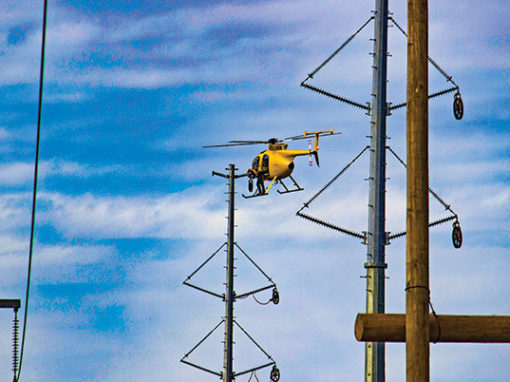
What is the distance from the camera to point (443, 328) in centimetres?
851

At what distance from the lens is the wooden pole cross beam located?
851cm

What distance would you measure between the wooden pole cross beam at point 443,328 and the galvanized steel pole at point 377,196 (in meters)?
7.54

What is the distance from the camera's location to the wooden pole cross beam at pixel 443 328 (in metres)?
8.51

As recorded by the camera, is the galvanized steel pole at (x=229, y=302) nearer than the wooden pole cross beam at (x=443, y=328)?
No

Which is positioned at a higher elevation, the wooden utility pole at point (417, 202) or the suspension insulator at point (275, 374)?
the suspension insulator at point (275, 374)

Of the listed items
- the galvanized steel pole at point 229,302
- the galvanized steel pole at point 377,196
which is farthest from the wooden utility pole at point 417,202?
the galvanized steel pole at point 229,302

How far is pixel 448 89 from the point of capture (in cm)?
1816

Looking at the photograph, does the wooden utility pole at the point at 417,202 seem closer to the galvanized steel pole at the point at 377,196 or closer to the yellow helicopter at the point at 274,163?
the galvanized steel pole at the point at 377,196

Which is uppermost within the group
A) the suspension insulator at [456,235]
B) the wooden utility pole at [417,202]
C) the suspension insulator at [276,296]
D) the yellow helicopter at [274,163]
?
the yellow helicopter at [274,163]

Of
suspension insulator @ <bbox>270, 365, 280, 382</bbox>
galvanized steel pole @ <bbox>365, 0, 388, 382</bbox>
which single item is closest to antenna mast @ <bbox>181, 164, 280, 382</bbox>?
suspension insulator @ <bbox>270, 365, 280, 382</bbox>

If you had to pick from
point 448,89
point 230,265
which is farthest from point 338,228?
point 230,265

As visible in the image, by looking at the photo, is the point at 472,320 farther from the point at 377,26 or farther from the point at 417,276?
the point at 377,26

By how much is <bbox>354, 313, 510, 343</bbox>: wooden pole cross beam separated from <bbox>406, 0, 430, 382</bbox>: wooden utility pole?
135 mm

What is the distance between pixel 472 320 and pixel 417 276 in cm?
75
